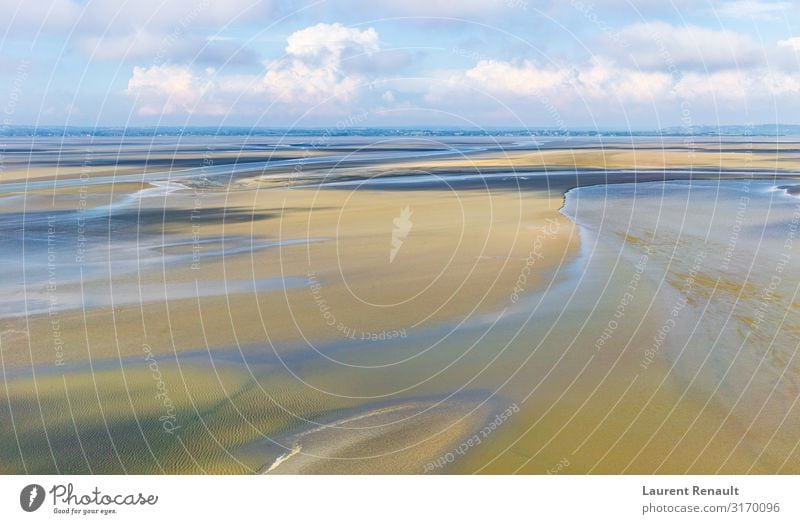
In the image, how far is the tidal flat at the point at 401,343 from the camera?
45.8 feet

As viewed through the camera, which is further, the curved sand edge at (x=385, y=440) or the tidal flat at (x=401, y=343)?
the tidal flat at (x=401, y=343)

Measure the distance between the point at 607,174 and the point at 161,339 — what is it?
171 feet

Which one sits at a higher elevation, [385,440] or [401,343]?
[401,343]

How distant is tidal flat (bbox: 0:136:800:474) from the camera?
1395cm

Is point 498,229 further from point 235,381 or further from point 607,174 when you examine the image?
point 607,174

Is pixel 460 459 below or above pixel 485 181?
below

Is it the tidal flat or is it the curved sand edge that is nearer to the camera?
the curved sand edge

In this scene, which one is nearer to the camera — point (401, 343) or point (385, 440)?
point (385, 440)

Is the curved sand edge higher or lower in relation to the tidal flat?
lower

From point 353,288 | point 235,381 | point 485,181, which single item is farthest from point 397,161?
point 235,381

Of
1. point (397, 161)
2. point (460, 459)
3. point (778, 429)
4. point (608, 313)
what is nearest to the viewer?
point (460, 459)

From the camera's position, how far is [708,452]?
13.6 metres

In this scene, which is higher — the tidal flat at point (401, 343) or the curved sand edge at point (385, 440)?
the tidal flat at point (401, 343)

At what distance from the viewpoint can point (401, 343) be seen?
1905 cm
